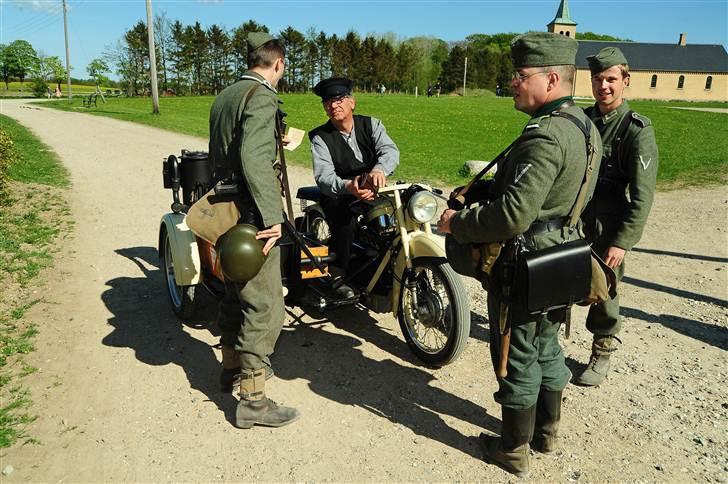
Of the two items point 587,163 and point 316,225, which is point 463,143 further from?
point 587,163

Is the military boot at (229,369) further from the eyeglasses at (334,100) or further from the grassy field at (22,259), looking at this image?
the eyeglasses at (334,100)

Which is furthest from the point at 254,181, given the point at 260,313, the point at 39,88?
the point at 39,88

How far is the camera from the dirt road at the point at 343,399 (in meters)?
3.07

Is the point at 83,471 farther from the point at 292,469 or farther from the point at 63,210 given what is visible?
the point at 63,210

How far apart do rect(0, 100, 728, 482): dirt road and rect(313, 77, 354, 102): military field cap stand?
197cm

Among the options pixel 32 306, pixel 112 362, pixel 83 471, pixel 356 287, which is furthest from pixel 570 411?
pixel 32 306

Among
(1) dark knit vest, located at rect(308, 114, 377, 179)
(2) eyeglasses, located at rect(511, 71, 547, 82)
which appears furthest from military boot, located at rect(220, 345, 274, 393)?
(2) eyeglasses, located at rect(511, 71, 547, 82)

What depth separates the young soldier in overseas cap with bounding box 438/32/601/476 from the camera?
2488mm

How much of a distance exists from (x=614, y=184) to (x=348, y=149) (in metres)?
2.15

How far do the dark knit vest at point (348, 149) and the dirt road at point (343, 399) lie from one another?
1.34 meters

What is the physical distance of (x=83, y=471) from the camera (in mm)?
3025

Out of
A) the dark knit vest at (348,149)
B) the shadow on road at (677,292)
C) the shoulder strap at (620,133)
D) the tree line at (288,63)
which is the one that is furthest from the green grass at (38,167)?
the tree line at (288,63)

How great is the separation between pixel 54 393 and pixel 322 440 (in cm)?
195

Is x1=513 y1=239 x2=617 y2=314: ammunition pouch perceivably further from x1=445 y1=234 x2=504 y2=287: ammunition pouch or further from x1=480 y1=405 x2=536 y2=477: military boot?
x1=480 y1=405 x2=536 y2=477: military boot
